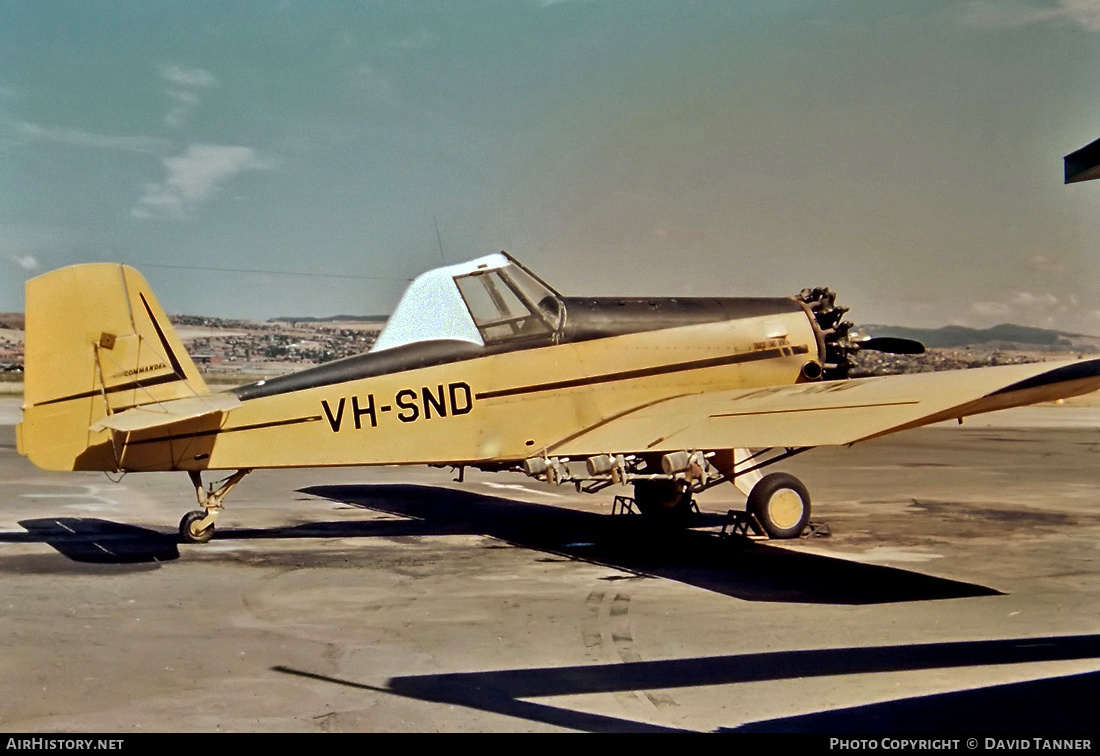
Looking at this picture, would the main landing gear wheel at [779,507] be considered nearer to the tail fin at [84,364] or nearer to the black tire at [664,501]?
the black tire at [664,501]

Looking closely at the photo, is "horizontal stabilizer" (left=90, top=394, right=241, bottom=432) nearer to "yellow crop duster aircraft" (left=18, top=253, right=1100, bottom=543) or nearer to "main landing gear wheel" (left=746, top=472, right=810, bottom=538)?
"yellow crop duster aircraft" (left=18, top=253, right=1100, bottom=543)

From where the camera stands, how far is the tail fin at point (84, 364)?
34.9 feet

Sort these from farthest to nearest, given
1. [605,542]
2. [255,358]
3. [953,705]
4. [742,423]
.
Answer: [255,358], [605,542], [742,423], [953,705]

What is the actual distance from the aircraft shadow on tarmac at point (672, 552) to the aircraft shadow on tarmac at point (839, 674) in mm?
1666

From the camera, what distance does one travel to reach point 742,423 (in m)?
9.98

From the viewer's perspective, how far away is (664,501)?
43.0 ft

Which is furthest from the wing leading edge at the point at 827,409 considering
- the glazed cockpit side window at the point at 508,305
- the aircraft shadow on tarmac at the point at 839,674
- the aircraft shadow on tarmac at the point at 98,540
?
the aircraft shadow on tarmac at the point at 98,540

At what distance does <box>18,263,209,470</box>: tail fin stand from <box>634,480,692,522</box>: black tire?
19.0 ft

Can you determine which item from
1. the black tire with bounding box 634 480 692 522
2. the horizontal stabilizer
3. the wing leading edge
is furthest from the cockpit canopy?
the black tire with bounding box 634 480 692 522

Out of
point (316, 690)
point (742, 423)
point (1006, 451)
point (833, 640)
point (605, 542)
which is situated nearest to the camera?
point (316, 690)

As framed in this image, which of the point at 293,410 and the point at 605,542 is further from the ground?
the point at 293,410

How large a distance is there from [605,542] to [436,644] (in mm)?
4982

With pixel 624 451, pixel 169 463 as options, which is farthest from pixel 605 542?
pixel 169 463

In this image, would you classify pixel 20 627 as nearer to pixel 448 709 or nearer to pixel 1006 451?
pixel 448 709
